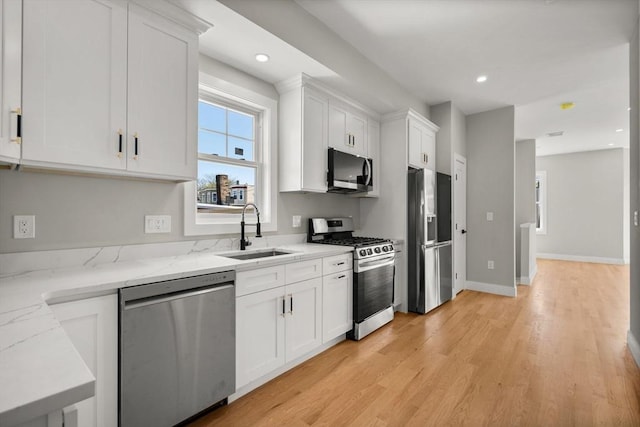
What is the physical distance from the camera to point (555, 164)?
7.84m

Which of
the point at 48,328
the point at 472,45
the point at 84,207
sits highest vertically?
the point at 472,45

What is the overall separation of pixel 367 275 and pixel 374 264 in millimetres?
153

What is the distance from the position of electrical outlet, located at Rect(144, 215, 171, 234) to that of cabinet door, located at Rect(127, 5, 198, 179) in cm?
39

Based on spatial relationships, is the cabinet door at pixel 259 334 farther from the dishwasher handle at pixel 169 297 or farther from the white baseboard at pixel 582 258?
the white baseboard at pixel 582 258

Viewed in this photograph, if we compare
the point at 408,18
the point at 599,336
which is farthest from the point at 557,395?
the point at 408,18

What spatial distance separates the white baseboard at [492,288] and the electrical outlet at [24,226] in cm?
504

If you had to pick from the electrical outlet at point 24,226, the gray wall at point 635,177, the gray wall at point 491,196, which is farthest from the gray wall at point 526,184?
the electrical outlet at point 24,226

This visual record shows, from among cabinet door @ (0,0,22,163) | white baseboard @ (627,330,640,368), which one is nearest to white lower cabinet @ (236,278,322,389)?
cabinet door @ (0,0,22,163)

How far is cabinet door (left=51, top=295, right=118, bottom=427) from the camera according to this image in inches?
52.4

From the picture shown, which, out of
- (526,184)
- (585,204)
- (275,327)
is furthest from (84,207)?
(585,204)

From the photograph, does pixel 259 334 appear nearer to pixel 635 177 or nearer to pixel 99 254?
pixel 99 254

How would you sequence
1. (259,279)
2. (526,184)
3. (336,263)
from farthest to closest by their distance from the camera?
1. (526,184)
2. (336,263)
3. (259,279)

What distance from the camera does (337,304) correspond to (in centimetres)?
272

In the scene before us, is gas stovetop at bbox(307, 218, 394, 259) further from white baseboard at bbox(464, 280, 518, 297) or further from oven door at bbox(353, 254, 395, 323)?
white baseboard at bbox(464, 280, 518, 297)
